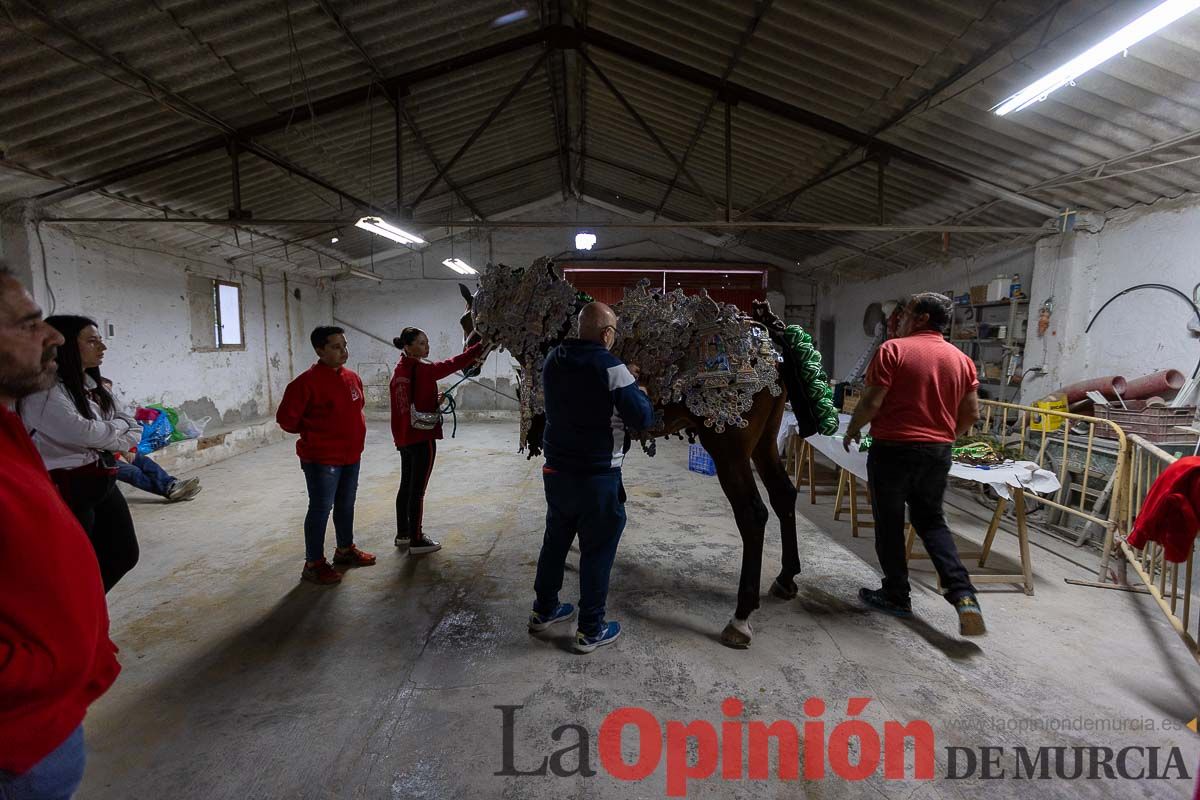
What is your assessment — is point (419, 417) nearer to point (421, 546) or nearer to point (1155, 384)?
point (421, 546)

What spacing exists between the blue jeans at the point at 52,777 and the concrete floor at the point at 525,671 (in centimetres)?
99

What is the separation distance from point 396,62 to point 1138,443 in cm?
611

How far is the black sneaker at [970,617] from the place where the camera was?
2568mm

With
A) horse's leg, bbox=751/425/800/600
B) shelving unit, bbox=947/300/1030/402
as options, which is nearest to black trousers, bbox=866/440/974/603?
horse's leg, bbox=751/425/800/600

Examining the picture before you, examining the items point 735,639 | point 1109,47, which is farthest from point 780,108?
point 735,639

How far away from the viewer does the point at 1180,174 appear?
402cm

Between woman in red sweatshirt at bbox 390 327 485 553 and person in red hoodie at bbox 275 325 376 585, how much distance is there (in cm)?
33

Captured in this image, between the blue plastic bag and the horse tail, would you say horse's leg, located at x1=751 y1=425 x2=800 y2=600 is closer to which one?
the horse tail

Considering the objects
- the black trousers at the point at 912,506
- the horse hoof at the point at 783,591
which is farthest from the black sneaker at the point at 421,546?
the black trousers at the point at 912,506

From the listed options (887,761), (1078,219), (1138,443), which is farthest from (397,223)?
(1078,219)

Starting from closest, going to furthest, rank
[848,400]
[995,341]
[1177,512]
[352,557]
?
[1177,512], [352,557], [995,341], [848,400]

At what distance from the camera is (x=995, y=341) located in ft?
20.1

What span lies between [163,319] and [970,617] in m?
8.69

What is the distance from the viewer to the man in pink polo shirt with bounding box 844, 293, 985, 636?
2.63 metres
